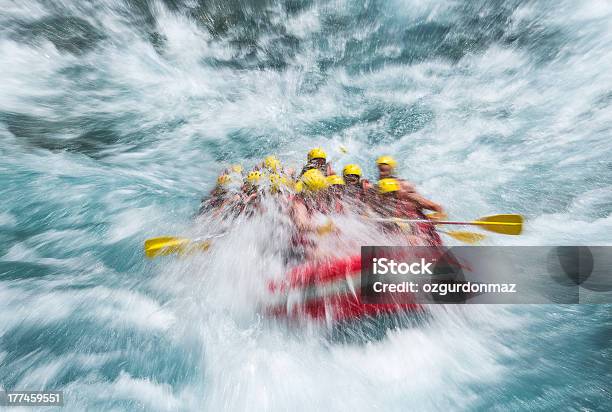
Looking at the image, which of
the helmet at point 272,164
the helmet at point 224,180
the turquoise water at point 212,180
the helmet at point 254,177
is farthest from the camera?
the helmet at point 224,180

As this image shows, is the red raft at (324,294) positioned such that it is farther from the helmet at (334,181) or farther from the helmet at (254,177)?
the helmet at (254,177)

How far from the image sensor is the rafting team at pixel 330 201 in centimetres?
413

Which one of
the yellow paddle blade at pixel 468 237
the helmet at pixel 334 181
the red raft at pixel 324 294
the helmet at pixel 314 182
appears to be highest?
the helmet at pixel 334 181

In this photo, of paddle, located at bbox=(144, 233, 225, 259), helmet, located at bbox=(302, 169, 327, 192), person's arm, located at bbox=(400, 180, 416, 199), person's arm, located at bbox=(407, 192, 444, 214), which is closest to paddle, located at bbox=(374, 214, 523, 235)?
person's arm, located at bbox=(407, 192, 444, 214)

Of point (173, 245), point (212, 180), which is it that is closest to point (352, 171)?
point (173, 245)

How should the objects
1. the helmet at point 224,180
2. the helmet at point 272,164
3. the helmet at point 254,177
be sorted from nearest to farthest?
the helmet at point 254,177 < the helmet at point 272,164 < the helmet at point 224,180

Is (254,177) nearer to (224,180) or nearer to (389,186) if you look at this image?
(224,180)

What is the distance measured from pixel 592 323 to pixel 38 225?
921 centimetres

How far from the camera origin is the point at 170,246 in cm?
427

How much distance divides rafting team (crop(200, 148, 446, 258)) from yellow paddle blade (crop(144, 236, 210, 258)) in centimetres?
88

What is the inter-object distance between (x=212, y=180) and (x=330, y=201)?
8.10 metres

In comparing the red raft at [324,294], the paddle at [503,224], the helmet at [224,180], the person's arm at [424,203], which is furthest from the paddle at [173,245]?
the paddle at [503,224]

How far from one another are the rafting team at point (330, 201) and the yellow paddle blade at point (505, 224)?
64 cm

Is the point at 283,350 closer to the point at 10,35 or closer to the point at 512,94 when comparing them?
the point at 10,35
